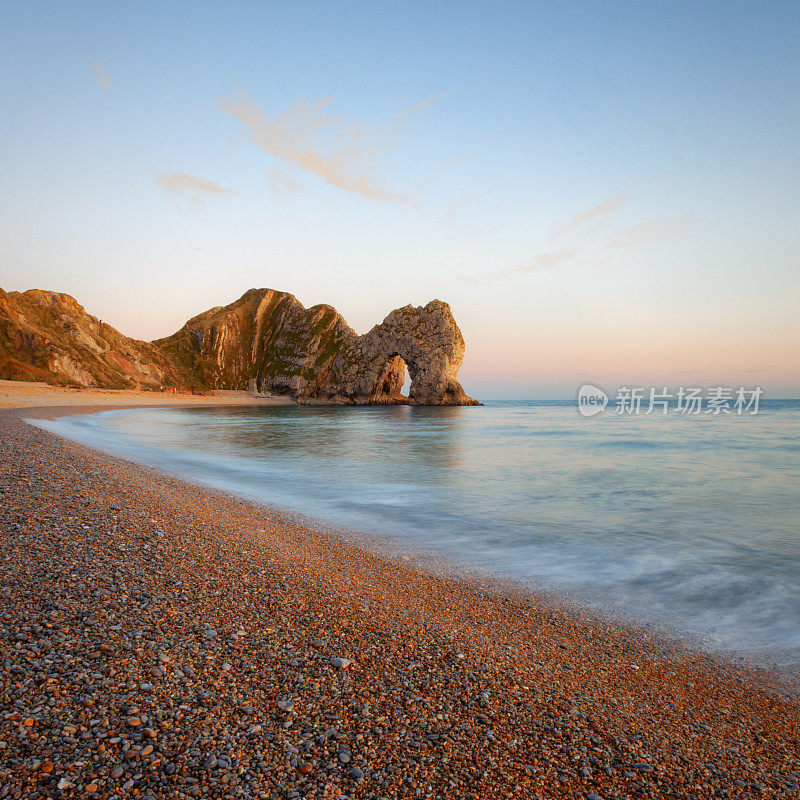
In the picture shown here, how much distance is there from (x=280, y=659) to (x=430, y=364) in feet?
334

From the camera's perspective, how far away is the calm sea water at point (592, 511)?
21.1 feet

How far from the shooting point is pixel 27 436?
1753 cm

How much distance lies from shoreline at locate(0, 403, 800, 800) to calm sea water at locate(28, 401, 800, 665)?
4.93 feet

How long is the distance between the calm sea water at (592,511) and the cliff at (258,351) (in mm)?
79085

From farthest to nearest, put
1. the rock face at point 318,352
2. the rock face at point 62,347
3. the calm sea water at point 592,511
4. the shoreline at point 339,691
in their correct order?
the rock face at point 318,352 < the rock face at point 62,347 < the calm sea water at point 592,511 < the shoreline at point 339,691

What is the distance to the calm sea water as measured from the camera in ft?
21.1

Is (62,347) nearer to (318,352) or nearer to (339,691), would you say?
(318,352)

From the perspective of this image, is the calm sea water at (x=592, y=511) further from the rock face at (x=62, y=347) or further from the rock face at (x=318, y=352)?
the rock face at (x=318, y=352)

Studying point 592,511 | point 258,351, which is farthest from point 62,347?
point 592,511

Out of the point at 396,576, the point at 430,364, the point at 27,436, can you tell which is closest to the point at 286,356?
the point at 430,364

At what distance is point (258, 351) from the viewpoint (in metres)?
160

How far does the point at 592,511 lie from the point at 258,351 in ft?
518

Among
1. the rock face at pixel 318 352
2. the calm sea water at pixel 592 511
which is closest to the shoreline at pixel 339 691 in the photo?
the calm sea water at pixel 592 511

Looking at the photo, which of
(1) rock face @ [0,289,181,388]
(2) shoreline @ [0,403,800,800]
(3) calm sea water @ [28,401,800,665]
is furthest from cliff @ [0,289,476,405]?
(2) shoreline @ [0,403,800,800]
